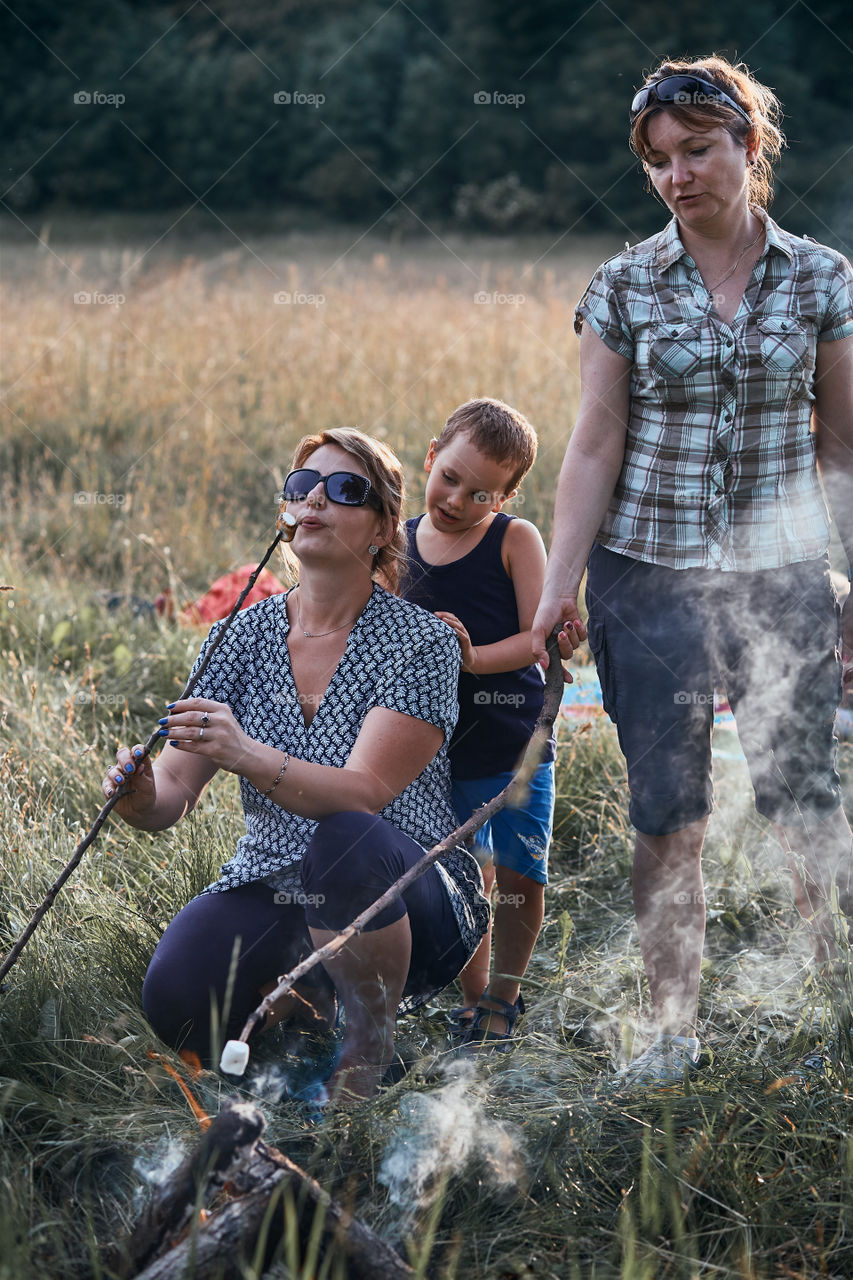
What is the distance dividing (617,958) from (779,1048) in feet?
1.72

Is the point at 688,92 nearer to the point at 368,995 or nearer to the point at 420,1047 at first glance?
the point at 368,995

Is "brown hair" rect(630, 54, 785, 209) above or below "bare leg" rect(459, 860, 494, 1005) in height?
above

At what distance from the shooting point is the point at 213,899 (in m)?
2.23

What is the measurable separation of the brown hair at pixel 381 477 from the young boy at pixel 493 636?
0.50 feet

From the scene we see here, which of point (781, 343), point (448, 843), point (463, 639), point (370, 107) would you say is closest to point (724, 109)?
point (781, 343)

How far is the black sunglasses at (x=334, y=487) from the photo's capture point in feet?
7.29

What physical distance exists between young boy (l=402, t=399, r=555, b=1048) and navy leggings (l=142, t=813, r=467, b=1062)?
1.11ft

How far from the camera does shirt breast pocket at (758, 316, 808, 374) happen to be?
2135mm

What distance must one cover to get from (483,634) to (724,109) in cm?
108

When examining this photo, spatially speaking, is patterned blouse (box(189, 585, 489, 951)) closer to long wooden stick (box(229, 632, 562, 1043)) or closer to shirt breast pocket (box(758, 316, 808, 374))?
long wooden stick (box(229, 632, 562, 1043))
